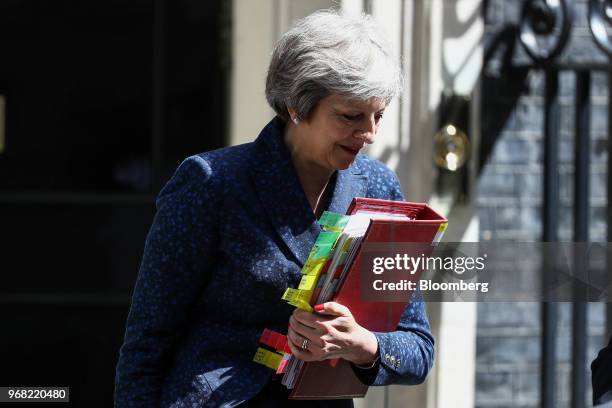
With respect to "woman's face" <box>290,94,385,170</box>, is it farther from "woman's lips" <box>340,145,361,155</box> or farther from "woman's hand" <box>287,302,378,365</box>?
"woman's hand" <box>287,302,378,365</box>

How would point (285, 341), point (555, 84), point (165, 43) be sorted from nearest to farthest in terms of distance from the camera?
point (285, 341) < point (555, 84) < point (165, 43)

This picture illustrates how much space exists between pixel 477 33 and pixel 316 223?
2.15 metres

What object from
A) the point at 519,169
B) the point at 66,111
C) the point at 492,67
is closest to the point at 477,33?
the point at 492,67

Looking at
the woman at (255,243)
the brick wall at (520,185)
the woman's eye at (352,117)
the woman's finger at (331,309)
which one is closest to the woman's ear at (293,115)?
the woman at (255,243)

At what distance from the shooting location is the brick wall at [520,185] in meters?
4.41

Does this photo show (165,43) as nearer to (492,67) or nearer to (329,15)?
(492,67)

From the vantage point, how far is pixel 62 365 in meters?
4.79

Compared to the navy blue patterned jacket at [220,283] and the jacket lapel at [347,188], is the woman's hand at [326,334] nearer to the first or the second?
the navy blue patterned jacket at [220,283]

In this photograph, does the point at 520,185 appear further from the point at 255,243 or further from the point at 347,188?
the point at 255,243

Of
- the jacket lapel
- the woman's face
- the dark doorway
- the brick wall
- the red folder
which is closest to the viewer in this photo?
the red folder

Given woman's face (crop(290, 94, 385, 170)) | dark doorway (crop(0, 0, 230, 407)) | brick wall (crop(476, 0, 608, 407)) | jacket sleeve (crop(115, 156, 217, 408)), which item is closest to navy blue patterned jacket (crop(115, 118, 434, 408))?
jacket sleeve (crop(115, 156, 217, 408))

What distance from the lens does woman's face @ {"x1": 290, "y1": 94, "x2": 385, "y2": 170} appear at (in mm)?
2225

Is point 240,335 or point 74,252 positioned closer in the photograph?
point 240,335

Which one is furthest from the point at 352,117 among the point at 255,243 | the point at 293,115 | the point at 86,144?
the point at 86,144
